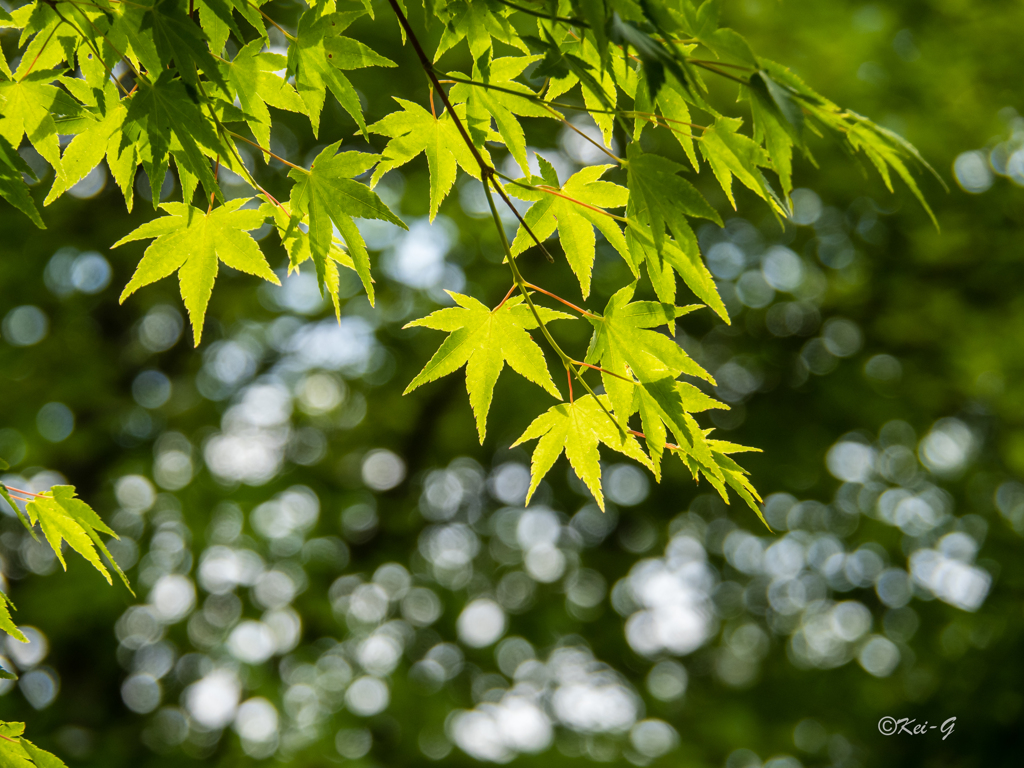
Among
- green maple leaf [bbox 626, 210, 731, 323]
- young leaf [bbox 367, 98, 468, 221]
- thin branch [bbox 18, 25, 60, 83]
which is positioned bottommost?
green maple leaf [bbox 626, 210, 731, 323]

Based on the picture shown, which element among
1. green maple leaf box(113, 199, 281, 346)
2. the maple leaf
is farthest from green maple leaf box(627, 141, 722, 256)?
the maple leaf

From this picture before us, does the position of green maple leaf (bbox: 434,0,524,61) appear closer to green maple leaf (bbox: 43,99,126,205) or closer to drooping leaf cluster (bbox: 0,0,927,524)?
drooping leaf cluster (bbox: 0,0,927,524)

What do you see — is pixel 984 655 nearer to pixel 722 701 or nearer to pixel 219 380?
pixel 722 701

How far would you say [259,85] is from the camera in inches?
58.5

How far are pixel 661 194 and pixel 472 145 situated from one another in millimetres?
373

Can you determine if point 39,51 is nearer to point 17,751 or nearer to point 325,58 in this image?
point 325,58

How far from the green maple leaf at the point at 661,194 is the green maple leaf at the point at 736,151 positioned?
95mm

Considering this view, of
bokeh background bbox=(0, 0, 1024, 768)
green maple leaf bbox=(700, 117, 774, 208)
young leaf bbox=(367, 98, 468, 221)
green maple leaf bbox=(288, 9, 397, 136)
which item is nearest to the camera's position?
green maple leaf bbox=(700, 117, 774, 208)

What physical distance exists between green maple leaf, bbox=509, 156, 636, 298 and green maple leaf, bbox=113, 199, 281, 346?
1.82ft

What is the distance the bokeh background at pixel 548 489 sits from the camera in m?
6.11

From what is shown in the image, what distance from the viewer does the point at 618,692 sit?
7.98 m

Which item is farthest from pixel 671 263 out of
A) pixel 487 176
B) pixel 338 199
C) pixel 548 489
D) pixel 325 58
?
pixel 548 489

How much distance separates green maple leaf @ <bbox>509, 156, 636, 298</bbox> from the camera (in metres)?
1.51

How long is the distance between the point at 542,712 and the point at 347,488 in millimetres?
3300
